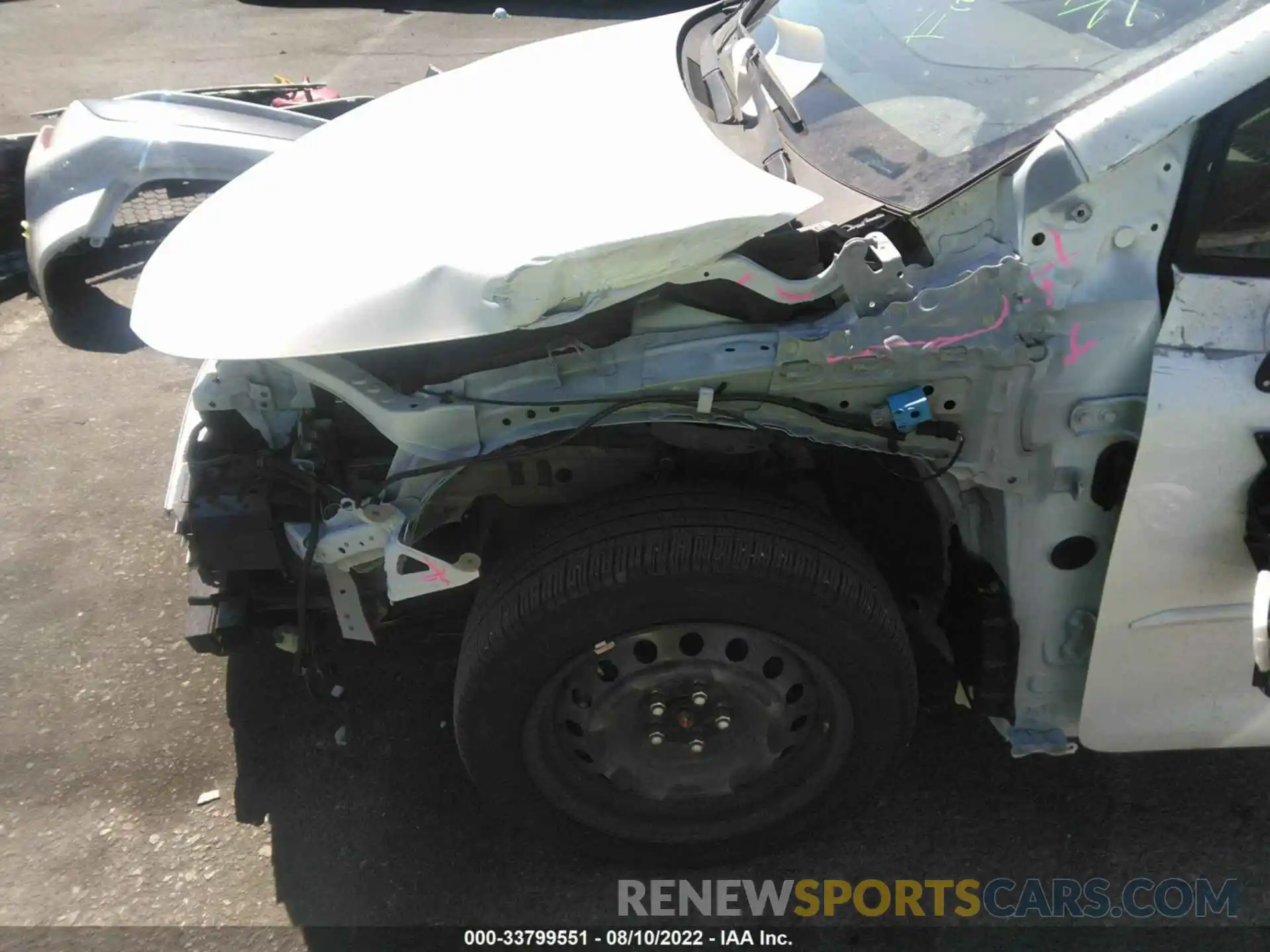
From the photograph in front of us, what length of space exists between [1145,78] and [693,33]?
1575 mm

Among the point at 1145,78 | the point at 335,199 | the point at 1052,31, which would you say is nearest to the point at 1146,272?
the point at 1145,78

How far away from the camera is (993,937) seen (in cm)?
207

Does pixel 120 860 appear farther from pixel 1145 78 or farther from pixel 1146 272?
pixel 1145 78

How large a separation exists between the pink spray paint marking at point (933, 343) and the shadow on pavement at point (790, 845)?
120 cm

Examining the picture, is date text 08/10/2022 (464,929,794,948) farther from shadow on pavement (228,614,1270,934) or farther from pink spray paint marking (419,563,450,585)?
pink spray paint marking (419,563,450,585)

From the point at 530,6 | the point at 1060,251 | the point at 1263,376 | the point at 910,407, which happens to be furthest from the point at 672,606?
the point at 530,6

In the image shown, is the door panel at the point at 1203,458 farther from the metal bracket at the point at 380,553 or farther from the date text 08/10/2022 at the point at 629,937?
the metal bracket at the point at 380,553

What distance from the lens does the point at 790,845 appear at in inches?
87.0

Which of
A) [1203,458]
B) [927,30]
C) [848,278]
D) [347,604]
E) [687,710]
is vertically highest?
[927,30]

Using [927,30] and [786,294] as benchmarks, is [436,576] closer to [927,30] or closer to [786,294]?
[786,294]

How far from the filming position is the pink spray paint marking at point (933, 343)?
167 centimetres

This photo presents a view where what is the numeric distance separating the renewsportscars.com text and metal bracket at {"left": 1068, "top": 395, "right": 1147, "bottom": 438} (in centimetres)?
113

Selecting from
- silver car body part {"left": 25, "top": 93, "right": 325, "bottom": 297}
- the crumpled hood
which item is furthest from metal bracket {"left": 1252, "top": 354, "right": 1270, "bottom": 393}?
silver car body part {"left": 25, "top": 93, "right": 325, "bottom": 297}

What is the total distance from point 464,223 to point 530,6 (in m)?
10.4
